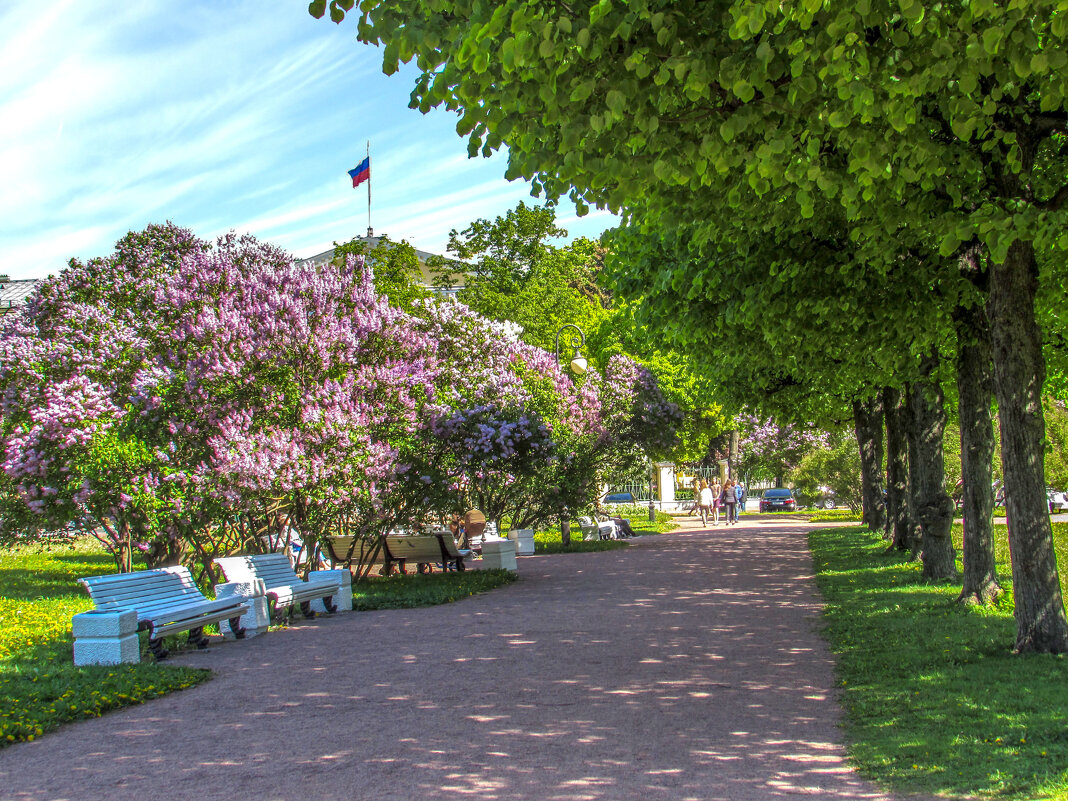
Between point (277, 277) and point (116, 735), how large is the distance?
32.5ft

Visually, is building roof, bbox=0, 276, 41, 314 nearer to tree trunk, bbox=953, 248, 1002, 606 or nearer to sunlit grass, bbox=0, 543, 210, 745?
sunlit grass, bbox=0, 543, 210, 745

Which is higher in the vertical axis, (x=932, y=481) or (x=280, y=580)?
(x=932, y=481)

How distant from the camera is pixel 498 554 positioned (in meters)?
18.5

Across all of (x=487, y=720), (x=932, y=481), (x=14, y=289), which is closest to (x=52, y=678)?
(x=487, y=720)

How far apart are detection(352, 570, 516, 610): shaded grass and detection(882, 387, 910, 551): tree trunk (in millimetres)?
7259

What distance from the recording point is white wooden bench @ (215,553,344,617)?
1139cm

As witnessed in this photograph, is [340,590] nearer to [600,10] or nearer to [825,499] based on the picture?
[600,10]

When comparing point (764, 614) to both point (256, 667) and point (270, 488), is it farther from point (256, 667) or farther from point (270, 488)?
point (270, 488)

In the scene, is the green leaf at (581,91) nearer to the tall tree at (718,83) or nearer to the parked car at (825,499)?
the tall tree at (718,83)

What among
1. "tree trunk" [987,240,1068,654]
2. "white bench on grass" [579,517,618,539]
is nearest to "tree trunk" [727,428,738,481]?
"white bench on grass" [579,517,618,539]

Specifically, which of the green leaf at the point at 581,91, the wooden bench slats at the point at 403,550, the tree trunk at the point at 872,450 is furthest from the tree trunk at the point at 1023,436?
the tree trunk at the point at 872,450

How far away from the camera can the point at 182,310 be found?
52.1ft

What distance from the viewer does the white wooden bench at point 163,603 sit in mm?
9016

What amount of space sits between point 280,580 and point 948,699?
26.9 ft
